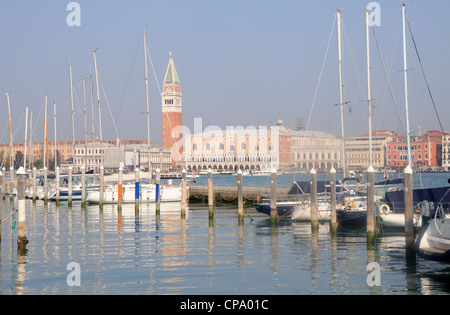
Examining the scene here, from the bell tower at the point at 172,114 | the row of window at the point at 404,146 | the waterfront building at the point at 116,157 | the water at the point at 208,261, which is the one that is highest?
the bell tower at the point at 172,114

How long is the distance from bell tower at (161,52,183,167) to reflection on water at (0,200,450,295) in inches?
4716

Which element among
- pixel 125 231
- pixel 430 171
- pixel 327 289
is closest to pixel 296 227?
pixel 125 231

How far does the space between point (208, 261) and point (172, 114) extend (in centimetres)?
13286

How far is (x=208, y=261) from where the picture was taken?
53.2 feet

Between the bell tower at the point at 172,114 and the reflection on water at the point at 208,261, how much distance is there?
120 meters

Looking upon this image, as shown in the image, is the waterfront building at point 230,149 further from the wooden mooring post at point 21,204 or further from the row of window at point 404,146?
the wooden mooring post at point 21,204

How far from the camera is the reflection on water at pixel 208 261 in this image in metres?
13.2

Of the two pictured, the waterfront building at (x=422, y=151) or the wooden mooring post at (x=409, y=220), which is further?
the waterfront building at (x=422, y=151)

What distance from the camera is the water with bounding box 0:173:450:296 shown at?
13227 mm

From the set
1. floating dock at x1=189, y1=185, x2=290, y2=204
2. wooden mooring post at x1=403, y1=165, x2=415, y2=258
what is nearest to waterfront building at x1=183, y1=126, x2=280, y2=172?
floating dock at x1=189, y1=185, x2=290, y2=204

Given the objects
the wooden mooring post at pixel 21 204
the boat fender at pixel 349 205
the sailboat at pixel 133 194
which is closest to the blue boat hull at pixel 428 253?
the boat fender at pixel 349 205

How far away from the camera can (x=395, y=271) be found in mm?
14656
